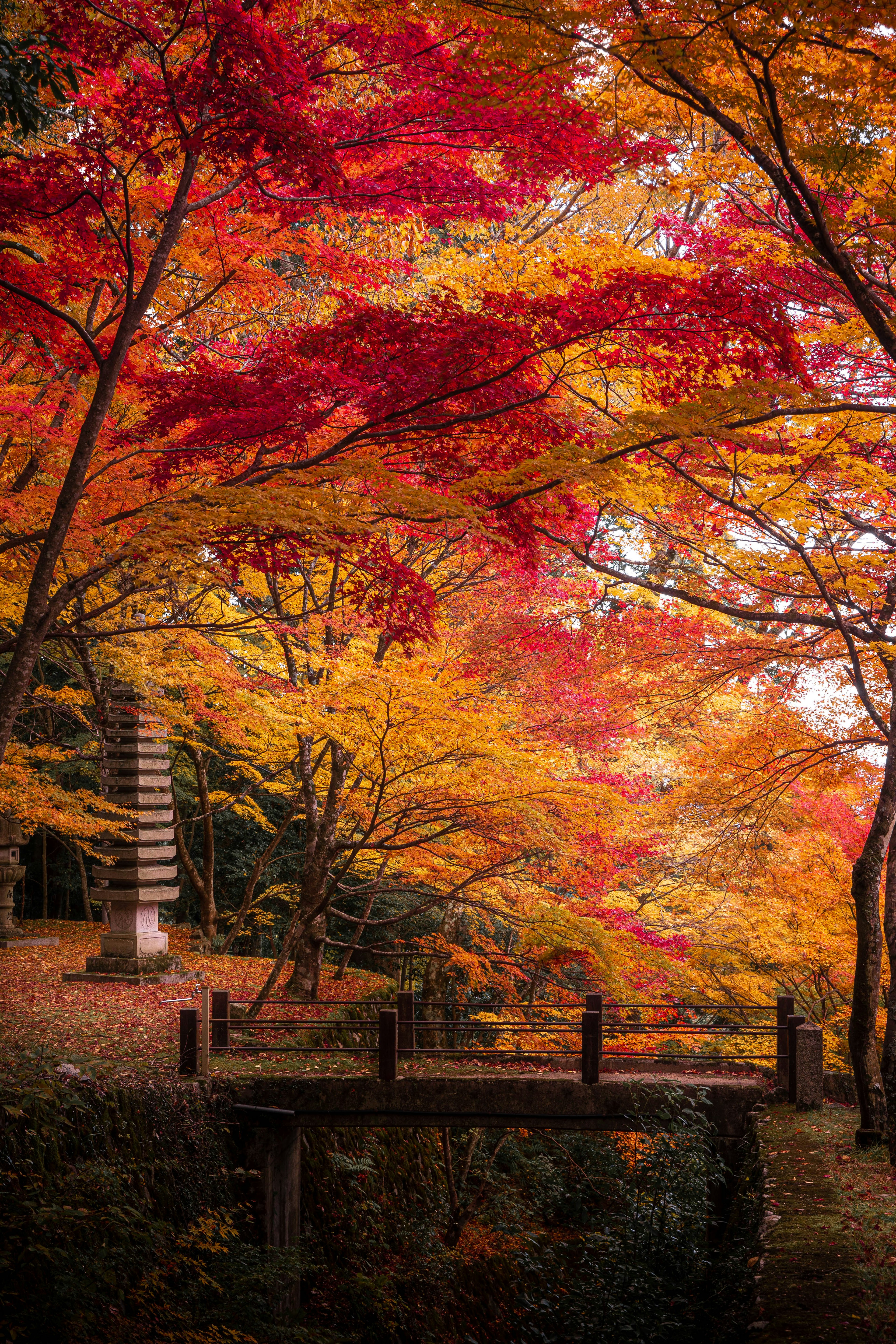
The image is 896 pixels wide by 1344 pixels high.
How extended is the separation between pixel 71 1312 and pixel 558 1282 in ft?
25.2

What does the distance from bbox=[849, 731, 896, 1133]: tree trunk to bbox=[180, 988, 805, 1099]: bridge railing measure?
1246mm

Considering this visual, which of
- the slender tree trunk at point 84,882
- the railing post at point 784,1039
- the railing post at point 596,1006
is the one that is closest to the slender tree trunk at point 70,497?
the railing post at point 596,1006

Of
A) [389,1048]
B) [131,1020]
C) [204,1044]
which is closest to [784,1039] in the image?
[389,1048]

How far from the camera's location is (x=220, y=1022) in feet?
34.1

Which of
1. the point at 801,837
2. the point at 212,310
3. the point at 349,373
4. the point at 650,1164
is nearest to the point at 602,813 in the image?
the point at 801,837

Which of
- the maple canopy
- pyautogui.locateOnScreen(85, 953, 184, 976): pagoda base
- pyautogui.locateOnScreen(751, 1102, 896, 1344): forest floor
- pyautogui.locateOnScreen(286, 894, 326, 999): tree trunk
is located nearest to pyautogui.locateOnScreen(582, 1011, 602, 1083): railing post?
pyautogui.locateOnScreen(751, 1102, 896, 1344): forest floor

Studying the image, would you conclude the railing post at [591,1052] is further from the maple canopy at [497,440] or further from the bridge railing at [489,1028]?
the maple canopy at [497,440]

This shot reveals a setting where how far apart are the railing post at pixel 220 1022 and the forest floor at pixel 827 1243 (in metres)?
5.64

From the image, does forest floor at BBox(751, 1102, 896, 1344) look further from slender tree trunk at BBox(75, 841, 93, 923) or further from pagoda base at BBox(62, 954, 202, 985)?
slender tree trunk at BBox(75, 841, 93, 923)

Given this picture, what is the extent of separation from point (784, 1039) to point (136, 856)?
8.78m

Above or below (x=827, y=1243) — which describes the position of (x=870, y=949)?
above

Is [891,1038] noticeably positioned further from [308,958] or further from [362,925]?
[308,958]

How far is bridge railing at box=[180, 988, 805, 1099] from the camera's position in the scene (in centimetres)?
947

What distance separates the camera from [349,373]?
661 centimetres
